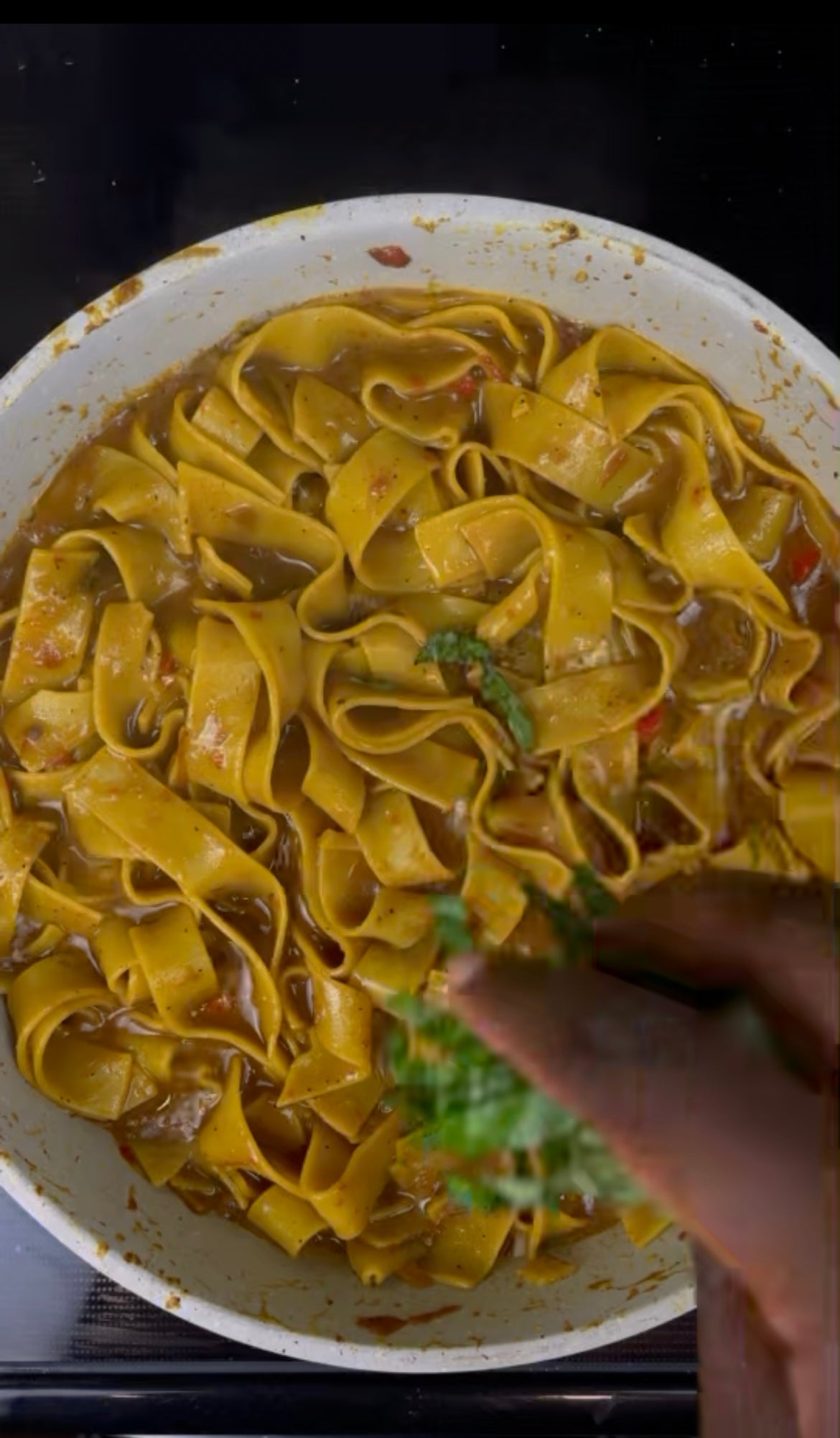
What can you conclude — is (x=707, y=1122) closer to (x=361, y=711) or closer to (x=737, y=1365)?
(x=737, y=1365)

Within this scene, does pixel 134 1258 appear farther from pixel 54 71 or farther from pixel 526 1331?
pixel 54 71

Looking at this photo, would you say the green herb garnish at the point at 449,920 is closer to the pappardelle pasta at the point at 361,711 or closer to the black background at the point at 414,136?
the pappardelle pasta at the point at 361,711

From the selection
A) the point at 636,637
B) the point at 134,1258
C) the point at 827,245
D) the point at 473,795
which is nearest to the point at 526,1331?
the point at 134,1258

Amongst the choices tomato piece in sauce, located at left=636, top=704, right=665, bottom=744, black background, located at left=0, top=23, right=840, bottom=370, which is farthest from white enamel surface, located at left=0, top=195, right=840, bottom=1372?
tomato piece in sauce, located at left=636, top=704, right=665, bottom=744

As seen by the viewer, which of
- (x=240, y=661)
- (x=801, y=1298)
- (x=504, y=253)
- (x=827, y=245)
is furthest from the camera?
(x=827, y=245)

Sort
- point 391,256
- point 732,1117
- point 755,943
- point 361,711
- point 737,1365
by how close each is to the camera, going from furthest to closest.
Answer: point 361,711, point 391,256, point 755,943, point 737,1365, point 732,1117

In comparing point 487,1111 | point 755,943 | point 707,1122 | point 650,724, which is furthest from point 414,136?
point 707,1122

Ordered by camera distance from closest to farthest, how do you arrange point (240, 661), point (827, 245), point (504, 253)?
point (504, 253)
point (240, 661)
point (827, 245)
